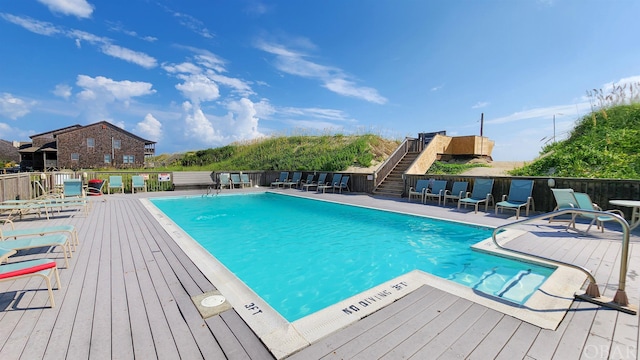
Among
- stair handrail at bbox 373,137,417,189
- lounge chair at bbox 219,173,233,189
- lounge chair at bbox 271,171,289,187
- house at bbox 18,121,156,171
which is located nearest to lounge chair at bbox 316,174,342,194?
stair handrail at bbox 373,137,417,189

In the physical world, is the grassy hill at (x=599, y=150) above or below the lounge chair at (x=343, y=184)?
above

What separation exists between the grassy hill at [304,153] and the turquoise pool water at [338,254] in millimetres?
7755

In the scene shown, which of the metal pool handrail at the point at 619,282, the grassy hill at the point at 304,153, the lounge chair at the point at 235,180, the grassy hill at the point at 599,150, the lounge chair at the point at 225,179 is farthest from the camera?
the grassy hill at the point at 304,153

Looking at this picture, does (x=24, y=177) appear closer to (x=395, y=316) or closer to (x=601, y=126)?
(x=395, y=316)

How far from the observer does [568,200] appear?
4.95m

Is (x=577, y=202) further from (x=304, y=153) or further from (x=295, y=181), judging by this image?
(x=304, y=153)

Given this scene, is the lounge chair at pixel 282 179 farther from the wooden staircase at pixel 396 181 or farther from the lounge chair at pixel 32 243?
the lounge chair at pixel 32 243

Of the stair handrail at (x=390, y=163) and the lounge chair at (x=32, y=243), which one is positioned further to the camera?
the stair handrail at (x=390, y=163)

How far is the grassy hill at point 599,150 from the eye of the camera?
7.76 meters

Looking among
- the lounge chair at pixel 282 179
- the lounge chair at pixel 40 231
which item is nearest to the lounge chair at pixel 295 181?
the lounge chair at pixel 282 179

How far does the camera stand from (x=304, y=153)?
18.3m

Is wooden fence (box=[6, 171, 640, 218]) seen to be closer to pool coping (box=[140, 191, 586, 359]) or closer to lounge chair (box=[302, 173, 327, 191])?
lounge chair (box=[302, 173, 327, 191])

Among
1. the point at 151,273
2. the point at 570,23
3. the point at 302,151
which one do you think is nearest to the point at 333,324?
the point at 151,273

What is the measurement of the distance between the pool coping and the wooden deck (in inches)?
2.7
